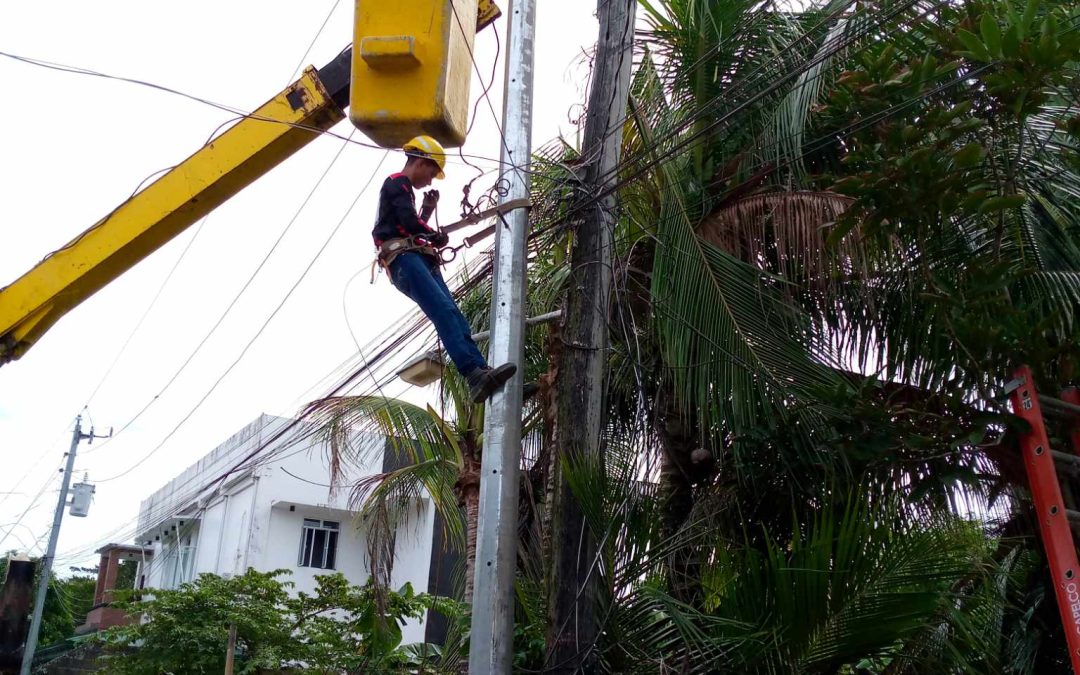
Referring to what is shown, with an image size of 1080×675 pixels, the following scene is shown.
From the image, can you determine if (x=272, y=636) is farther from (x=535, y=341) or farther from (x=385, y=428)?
(x=535, y=341)

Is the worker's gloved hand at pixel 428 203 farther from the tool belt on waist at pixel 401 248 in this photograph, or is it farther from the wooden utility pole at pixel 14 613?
the wooden utility pole at pixel 14 613

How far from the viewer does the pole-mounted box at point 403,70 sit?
496 cm

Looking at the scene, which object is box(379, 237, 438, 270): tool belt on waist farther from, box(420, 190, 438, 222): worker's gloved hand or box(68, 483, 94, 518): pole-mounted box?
box(68, 483, 94, 518): pole-mounted box

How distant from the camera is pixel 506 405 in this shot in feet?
16.8

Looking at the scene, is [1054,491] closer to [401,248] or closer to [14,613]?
[401,248]

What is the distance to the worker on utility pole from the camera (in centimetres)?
543

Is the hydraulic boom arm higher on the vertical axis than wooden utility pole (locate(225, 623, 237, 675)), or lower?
higher

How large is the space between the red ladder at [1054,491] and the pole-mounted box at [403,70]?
10.2ft

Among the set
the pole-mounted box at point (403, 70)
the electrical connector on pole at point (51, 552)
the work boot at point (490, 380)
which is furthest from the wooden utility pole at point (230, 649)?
the electrical connector on pole at point (51, 552)

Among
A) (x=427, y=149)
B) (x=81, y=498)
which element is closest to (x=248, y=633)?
(x=427, y=149)

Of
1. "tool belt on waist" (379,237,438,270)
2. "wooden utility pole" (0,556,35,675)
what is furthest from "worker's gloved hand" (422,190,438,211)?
"wooden utility pole" (0,556,35,675)

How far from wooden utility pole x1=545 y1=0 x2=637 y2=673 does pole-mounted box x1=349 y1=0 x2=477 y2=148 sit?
118 centimetres

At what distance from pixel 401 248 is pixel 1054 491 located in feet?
11.0

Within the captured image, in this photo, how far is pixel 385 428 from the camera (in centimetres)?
1030
